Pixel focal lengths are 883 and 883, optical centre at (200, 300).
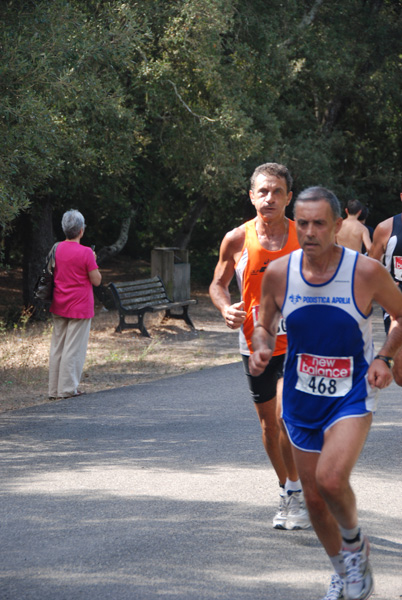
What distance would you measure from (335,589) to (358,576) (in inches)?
8.2

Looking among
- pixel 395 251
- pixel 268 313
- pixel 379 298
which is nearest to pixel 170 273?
pixel 395 251

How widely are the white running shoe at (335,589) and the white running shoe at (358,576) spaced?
0.12 meters

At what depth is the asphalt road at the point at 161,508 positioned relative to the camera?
415 cm

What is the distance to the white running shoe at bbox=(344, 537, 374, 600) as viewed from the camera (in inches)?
143

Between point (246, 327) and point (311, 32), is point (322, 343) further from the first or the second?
point (311, 32)

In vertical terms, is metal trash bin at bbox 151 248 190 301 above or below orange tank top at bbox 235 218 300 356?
below

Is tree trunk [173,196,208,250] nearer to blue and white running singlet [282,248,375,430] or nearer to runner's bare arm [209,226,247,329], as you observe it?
runner's bare arm [209,226,247,329]

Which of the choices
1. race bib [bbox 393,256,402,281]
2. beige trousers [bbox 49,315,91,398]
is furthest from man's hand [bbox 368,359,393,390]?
beige trousers [bbox 49,315,91,398]

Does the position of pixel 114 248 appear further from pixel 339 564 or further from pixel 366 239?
pixel 339 564

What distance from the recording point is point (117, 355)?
12.3 meters

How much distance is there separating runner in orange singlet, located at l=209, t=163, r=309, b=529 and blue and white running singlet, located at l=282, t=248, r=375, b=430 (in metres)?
1.09

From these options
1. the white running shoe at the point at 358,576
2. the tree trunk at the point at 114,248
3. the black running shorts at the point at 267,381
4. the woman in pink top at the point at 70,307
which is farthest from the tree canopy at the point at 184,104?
the white running shoe at the point at 358,576

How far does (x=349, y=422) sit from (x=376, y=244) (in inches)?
132

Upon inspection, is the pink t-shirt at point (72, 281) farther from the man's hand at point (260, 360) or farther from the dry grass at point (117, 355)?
the man's hand at point (260, 360)
